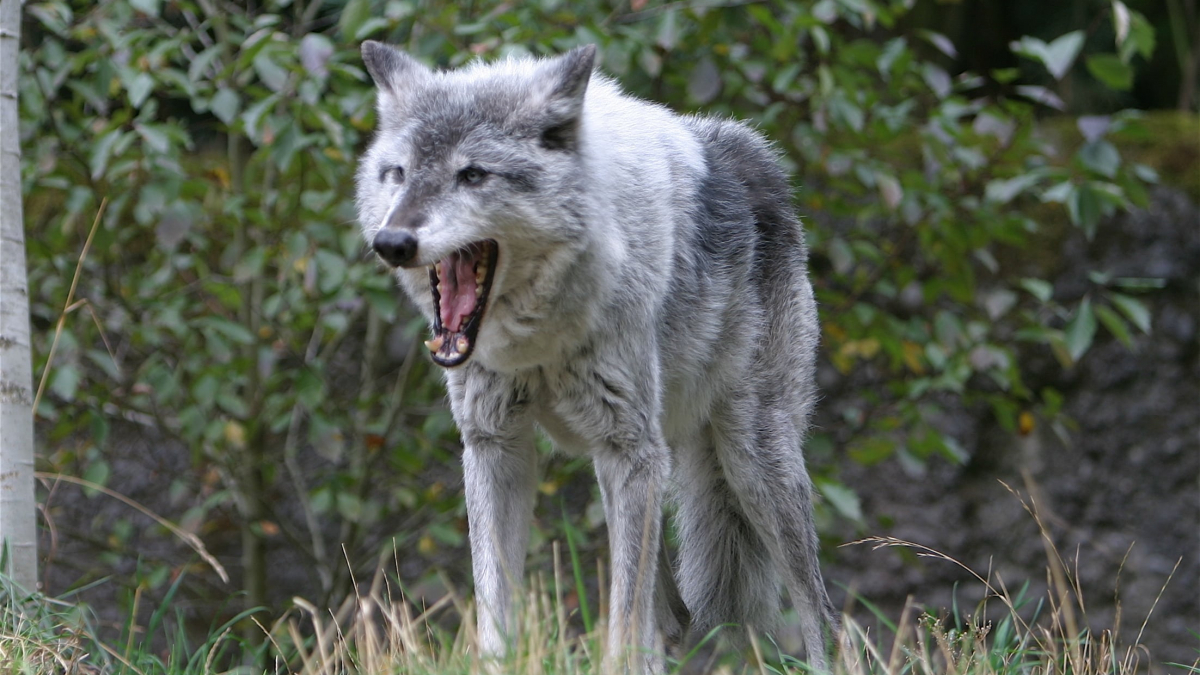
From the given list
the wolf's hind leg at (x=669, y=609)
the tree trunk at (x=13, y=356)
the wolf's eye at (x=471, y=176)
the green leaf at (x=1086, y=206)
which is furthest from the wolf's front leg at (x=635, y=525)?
the green leaf at (x=1086, y=206)

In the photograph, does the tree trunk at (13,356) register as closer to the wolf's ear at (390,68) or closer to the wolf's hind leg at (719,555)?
the wolf's ear at (390,68)

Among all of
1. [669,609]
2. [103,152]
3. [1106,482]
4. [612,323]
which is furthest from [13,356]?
[1106,482]

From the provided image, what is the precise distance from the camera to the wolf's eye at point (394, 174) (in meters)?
2.83

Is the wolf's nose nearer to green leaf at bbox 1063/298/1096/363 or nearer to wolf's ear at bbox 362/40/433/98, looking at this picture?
wolf's ear at bbox 362/40/433/98

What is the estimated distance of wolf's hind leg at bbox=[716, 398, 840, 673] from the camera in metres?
3.38

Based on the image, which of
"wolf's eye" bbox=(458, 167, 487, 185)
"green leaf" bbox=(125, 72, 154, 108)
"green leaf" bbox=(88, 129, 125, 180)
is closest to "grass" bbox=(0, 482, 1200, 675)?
"wolf's eye" bbox=(458, 167, 487, 185)

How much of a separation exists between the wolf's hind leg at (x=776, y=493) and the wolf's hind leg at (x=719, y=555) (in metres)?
0.17

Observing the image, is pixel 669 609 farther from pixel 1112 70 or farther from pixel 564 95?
pixel 1112 70

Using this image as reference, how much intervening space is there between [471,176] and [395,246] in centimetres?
34

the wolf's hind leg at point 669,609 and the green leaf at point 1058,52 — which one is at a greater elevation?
the green leaf at point 1058,52

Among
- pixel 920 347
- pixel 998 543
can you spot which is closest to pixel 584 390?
pixel 920 347

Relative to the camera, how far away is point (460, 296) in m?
2.78

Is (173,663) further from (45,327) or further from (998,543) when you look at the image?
(998,543)

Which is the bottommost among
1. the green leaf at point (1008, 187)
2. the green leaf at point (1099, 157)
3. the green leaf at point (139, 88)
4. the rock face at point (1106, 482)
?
the rock face at point (1106, 482)
